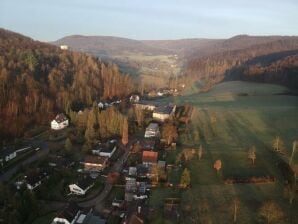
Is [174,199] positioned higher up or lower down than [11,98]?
lower down

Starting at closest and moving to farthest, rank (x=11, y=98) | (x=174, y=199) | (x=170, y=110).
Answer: (x=174, y=199), (x=11, y=98), (x=170, y=110)

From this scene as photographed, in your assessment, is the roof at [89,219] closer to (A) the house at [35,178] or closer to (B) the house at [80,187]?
(B) the house at [80,187]

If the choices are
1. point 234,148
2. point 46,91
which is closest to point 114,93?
point 46,91

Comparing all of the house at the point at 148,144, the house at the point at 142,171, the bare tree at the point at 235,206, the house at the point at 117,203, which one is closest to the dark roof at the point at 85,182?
the house at the point at 117,203

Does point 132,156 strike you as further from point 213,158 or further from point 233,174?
point 233,174

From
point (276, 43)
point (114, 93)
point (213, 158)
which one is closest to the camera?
point (213, 158)

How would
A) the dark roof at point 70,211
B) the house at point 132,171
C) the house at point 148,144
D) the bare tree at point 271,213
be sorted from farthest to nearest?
1. the house at point 148,144
2. the house at point 132,171
3. the dark roof at point 70,211
4. the bare tree at point 271,213

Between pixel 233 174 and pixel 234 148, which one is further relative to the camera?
pixel 234 148
